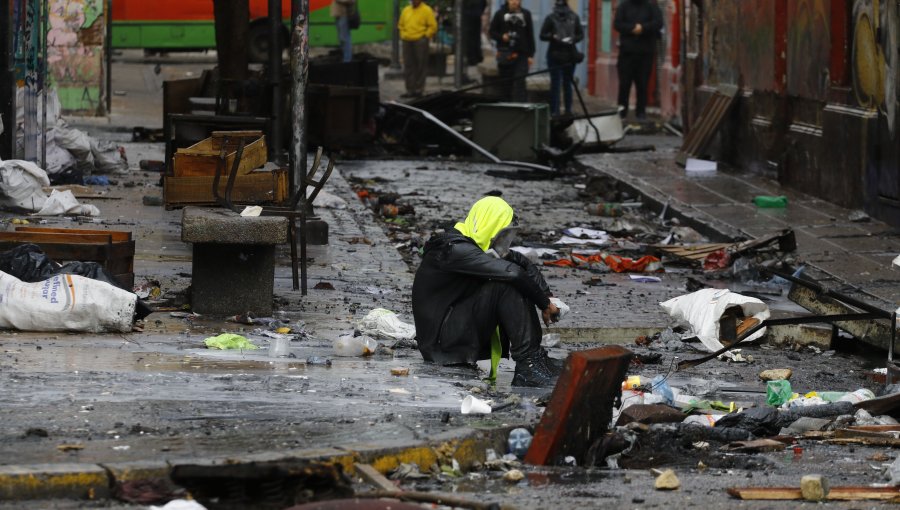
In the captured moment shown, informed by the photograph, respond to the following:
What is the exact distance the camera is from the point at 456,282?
26.6ft

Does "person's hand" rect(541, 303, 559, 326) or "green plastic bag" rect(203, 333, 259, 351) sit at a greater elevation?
"person's hand" rect(541, 303, 559, 326)

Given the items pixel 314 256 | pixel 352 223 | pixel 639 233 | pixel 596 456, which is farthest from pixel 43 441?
pixel 639 233

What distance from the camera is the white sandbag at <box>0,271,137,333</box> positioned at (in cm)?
823

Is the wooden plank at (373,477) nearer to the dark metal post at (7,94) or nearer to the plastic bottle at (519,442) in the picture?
the plastic bottle at (519,442)

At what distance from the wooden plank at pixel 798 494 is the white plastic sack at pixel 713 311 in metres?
3.23

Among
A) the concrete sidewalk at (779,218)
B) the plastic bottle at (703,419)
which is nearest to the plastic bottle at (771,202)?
the concrete sidewalk at (779,218)

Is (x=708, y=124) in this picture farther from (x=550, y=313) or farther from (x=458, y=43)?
(x=550, y=313)

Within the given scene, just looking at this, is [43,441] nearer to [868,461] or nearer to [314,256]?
[868,461]

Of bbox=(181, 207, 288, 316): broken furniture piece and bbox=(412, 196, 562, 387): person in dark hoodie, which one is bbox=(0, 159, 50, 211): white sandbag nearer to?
bbox=(181, 207, 288, 316): broken furniture piece

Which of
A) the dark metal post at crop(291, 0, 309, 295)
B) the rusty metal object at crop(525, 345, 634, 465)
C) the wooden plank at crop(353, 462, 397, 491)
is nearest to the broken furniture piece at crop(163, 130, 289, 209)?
the dark metal post at crop(291, 0, 309, 295)

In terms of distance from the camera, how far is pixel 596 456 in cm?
648

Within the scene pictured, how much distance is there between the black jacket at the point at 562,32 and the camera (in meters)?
24.0

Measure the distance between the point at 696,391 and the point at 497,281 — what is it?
46.5 inches

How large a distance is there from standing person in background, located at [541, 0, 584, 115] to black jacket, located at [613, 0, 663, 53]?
687mm
